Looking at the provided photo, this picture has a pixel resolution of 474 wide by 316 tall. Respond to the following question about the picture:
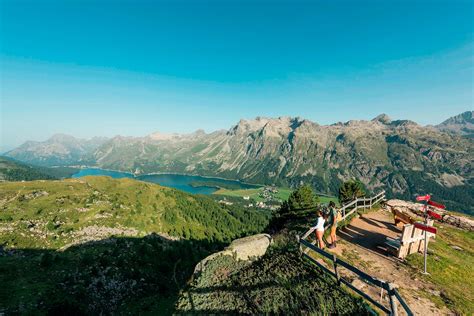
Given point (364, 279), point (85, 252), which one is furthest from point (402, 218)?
point (85, 252)

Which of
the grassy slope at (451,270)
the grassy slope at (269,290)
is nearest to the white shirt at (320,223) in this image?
the grassy slope at (269,290)

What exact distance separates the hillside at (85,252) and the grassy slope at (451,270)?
66.6 ft

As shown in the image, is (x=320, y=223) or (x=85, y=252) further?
(x=85, y=252)

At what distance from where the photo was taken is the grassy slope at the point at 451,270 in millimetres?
13305

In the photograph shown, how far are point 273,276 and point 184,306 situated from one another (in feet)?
21.2

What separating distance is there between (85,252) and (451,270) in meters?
49.0

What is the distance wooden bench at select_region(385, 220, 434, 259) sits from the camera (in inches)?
682

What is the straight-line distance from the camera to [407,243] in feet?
58.2

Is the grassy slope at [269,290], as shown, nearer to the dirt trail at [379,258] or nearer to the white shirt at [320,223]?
the dirt trail at [379,258]


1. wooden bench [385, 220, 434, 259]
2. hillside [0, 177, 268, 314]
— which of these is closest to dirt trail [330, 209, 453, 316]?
wooden bench [385, 220, 434, 259]

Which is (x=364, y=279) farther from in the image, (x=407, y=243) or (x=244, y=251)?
(x=244, y=251)

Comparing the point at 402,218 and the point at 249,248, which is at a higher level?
the point at 402,218

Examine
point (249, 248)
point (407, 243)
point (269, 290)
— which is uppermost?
point (407, 243)

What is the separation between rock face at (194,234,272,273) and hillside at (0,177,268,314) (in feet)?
16.5
